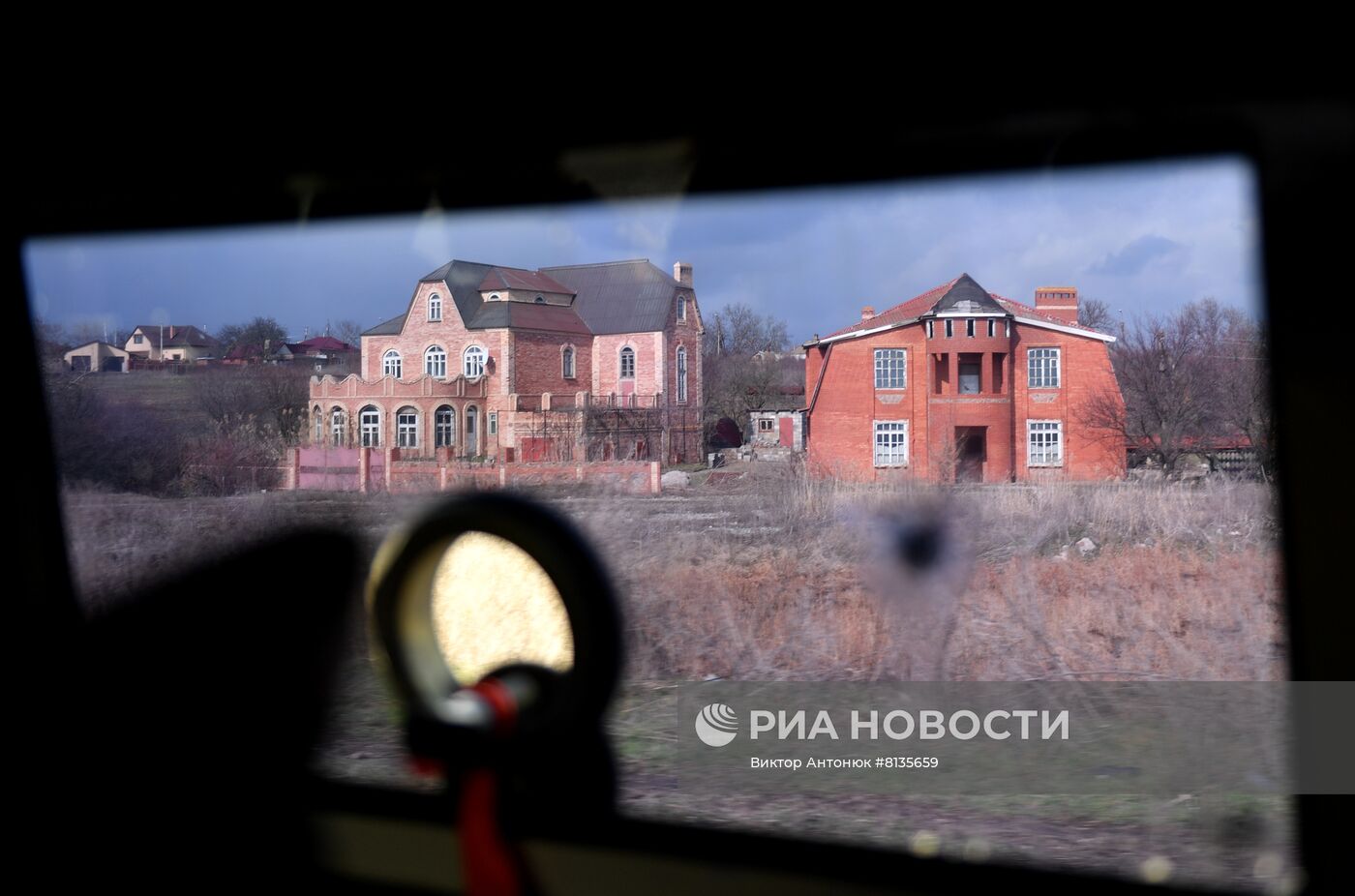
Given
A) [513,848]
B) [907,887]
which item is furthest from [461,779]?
[907,887]

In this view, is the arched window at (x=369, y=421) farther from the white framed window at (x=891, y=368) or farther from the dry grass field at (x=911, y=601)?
the white framed window at (x=891, y=368)

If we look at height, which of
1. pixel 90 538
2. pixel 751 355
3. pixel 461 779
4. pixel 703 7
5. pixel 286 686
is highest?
pixel 703 7

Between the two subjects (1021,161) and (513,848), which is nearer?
(513,848)

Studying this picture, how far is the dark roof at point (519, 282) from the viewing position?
8.75 ft

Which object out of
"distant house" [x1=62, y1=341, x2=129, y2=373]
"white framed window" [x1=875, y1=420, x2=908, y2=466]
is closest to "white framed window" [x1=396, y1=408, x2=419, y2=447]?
"distant house" [x1=62, y1=341, x2=129, y2=373]

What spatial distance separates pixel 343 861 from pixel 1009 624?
3.17 m

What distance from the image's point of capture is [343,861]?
160 cm

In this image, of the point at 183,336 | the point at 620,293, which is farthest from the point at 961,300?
the point at 183,336

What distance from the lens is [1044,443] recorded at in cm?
406

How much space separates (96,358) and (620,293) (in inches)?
54.2

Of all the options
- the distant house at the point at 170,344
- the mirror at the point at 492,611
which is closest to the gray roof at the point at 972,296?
the distant house at the point at 170,344

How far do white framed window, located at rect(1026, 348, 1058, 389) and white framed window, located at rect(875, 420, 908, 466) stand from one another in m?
1.05

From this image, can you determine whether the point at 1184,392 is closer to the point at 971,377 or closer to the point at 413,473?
the point at 971,377

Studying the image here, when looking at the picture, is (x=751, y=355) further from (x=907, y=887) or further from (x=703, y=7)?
(x=907, y=887)
